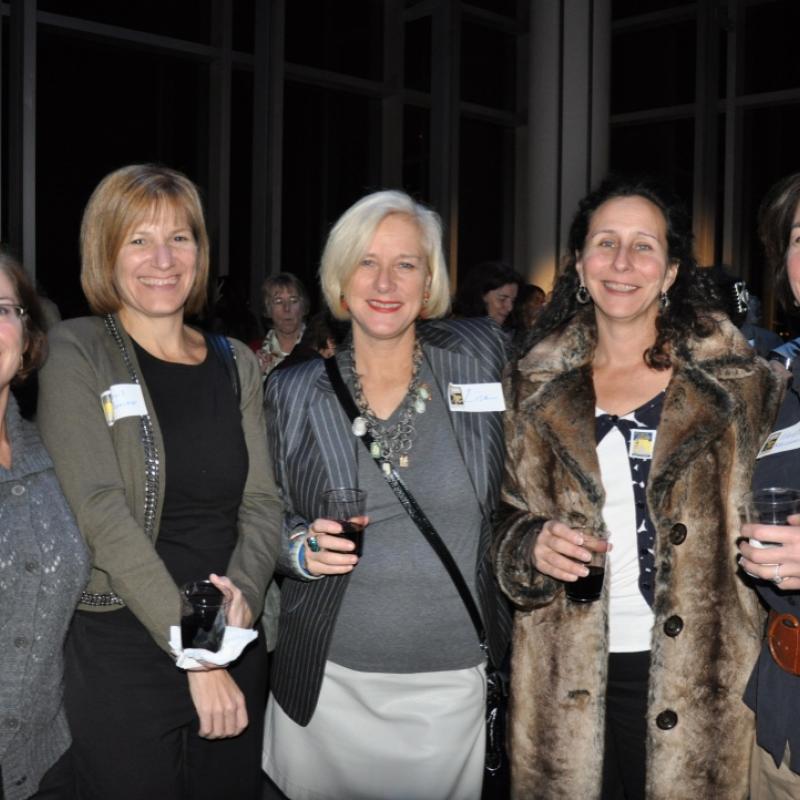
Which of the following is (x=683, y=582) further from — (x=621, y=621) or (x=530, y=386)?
(x=530, y=386)

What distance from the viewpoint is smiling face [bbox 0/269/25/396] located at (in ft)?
6.27

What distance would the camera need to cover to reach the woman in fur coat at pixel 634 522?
2.08m

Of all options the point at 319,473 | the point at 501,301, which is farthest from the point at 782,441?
the point at 501,301

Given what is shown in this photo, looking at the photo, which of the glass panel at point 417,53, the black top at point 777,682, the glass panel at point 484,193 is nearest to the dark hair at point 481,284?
the black top at point 777,682

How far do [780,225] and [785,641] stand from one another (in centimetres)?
98

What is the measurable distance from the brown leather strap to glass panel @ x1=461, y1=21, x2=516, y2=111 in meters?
11.1

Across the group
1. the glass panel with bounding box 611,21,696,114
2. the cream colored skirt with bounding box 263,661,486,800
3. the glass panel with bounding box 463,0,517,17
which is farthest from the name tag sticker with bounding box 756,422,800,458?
the glass panel with bounding box 463,0,517,17

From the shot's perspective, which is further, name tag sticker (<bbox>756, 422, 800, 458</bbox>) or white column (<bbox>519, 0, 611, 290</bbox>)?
white column (<bbox>519, 0, 611, 290</bbox>)

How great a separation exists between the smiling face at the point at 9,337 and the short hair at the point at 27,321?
1 cm

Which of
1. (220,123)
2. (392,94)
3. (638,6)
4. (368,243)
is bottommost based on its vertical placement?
(368,243)

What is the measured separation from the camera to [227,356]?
2334 millimetres

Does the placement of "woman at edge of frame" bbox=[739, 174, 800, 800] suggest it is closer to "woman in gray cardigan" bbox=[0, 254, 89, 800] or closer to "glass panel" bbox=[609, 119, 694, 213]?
"woman in gray cardigan" bbox=[0, 254, 89, 800]

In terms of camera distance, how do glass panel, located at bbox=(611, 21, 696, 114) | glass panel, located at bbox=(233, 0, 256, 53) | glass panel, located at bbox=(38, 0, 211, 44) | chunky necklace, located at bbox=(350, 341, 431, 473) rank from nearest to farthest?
chunky necklace, located at bbox=(350, 341, 431, 473) → glass panel, located at bbox=(38, 0, 211, 44) → glass panel, located at bbox=(233, 0, 256, 53) → glass panel, located at bbox=(611, 21, 696, 114)

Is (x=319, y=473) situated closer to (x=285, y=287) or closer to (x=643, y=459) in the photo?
(x=643, y=459)
